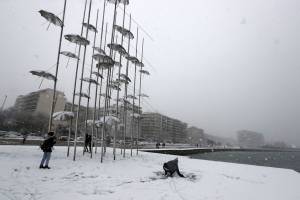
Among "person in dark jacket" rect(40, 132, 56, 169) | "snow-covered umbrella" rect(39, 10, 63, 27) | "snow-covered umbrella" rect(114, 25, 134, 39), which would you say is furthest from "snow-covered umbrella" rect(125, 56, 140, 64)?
"person in dark jacket" rect(40, 132, 56, 169)

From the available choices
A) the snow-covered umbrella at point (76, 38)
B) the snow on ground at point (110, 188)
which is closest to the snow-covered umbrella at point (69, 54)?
the snow-covered umbrella at point (76, 38)

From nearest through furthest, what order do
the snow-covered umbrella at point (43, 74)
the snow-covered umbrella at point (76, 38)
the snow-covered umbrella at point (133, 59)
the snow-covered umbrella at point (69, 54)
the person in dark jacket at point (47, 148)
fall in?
the person in dark jacket at point (47, 148) → the snow-covered umbrella at point (43, 74) → the snow-covered umbrella at point (76, 38) → the snow-covered umbrella at point (69, 54) → the snow-covered umbrella at point (133, 59)

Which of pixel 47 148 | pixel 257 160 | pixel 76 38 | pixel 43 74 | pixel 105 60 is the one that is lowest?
pixel 257 160

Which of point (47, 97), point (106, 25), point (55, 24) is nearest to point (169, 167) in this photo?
point (55, 24)

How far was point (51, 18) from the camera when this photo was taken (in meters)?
16.5

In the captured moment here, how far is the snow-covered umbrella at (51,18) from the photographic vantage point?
15.8 metres

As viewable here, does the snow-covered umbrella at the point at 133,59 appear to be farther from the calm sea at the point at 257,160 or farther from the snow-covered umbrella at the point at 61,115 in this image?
the calm sea at the point at 257,160

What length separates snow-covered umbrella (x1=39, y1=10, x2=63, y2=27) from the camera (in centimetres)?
1585

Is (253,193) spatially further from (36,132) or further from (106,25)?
(36,132)

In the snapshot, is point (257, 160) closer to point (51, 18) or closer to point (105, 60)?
point (105, 60)

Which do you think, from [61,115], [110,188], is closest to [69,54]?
[61,115]

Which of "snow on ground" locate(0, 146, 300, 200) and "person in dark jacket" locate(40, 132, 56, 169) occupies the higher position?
"person in dark jacket" locate(40, 132, 56, 169)

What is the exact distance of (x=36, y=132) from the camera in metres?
91.9

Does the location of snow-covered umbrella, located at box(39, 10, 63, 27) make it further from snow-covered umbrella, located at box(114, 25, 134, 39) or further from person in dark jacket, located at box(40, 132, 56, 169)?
person in dark jacket, located at box(40, 132, 56, 169)
